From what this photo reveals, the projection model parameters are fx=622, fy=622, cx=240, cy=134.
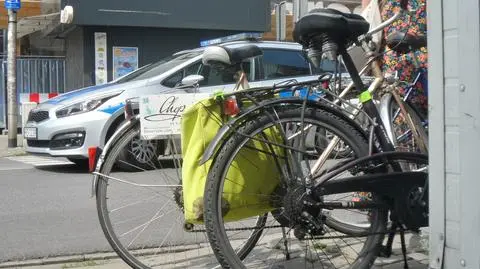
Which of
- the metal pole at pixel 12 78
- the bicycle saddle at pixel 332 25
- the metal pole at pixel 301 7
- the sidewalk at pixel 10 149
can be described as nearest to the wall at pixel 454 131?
the bicycle saddle at pixel 332 25

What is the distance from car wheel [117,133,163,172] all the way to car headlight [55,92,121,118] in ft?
16.9

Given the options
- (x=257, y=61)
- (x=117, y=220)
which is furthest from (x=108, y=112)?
(x=117, y=220)

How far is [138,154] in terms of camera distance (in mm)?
3838

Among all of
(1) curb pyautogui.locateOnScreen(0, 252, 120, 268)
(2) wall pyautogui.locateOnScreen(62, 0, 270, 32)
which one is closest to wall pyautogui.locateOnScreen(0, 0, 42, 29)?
(2) wall pyautogui.locateOnScreen(62, 0, 270, 32)

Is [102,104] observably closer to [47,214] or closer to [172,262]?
[47,214]

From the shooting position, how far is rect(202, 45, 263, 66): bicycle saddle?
346 cm

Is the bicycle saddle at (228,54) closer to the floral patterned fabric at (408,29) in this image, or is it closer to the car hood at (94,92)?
the floral patterned fabric at (408,29)

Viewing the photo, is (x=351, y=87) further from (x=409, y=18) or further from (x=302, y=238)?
(x=409, y=18)

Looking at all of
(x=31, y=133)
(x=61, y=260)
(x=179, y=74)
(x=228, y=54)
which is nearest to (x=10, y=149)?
(x=31, y=133)

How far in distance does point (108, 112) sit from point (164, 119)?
204 inches

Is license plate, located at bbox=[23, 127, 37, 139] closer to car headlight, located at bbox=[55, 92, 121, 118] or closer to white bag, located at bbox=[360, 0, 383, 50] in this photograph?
car headlight, located at bbox=[55, 92, 121, 118]

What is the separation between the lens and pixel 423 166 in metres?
3.16

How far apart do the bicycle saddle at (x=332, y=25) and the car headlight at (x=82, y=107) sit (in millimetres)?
5934

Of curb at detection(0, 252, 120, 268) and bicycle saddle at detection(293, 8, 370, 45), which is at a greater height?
bicycle saddle at detection(293, 8, 370, 45)
